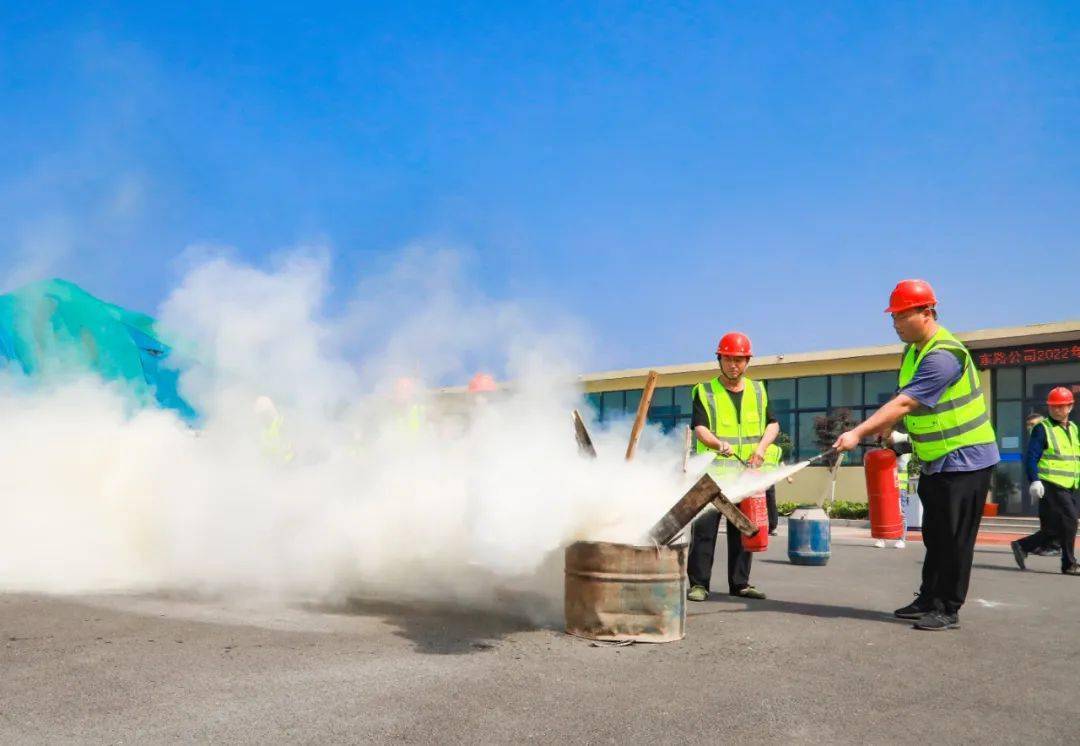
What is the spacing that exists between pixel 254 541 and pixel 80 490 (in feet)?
6.57

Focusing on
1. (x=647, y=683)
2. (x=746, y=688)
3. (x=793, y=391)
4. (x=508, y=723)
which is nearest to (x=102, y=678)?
(x=508, y=723)

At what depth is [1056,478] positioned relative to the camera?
10.1 m

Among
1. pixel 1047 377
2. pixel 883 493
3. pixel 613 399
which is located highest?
pixel 1047 377

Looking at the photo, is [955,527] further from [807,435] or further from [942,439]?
[807,435]

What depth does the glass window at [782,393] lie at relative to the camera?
1056 inches

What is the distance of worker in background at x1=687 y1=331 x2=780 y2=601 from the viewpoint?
6863 millimetres

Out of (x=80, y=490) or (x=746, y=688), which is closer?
(x=746, y=688)

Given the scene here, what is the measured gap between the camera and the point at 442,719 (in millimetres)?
3572

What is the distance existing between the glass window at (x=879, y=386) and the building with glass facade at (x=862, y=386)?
0.03m

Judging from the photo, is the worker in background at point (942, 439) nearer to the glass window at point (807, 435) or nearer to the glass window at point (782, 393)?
the glass window at point (807, 435)

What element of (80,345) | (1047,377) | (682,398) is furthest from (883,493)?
(682,398)

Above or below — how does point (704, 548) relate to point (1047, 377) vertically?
below

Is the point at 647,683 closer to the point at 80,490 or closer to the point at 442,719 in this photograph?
the point at 442,719

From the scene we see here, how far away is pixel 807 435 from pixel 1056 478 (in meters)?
16.4
